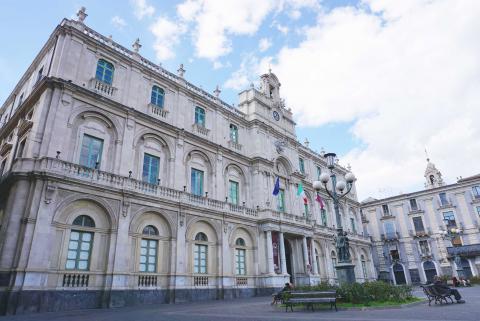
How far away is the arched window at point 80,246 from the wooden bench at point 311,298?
32.1 ft

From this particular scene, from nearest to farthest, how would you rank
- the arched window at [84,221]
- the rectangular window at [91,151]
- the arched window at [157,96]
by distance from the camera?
the arched window at [84,221], the rectangular window at [91,151], the arched window at [157,96]

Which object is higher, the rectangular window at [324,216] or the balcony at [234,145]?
the balcony at [234,145]

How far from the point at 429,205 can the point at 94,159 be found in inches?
1701

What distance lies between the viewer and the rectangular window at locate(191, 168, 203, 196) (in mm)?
22734

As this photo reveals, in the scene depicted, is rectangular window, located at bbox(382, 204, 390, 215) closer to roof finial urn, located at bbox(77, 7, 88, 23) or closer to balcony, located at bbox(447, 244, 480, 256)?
balcony, located at bbox(447, 244, 480, 256)

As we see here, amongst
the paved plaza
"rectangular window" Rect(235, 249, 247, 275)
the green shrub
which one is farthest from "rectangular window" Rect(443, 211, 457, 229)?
the green shrub

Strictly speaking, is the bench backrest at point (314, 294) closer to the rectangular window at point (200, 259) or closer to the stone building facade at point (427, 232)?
the rectangular window at point (200, 259)

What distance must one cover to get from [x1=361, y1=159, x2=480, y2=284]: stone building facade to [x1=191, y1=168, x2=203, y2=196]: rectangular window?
84.3 feet

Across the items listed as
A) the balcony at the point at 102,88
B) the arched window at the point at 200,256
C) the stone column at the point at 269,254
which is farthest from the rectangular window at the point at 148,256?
the stone column at the point at 269,254

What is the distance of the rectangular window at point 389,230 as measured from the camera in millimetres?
45656

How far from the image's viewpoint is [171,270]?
18625mm

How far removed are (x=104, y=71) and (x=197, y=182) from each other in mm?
9384

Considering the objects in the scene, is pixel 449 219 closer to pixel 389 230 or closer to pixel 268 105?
pixel 389 230

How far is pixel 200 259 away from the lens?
2098cm
